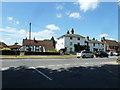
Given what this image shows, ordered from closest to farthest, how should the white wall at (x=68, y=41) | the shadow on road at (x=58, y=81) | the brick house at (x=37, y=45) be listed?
the shadow on road at (x=58, y=81), the white wall at (x=68, y=41), the brick house at (x=37, y=45)

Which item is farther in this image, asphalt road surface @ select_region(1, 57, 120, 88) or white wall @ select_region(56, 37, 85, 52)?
white wall @ select_region(56, 37, 85, 52)

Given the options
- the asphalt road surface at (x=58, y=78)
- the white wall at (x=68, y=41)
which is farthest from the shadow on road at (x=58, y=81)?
the white wall at (x=68, y=41)

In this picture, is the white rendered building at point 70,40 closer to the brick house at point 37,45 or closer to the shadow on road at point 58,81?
the brick house at point 37,45

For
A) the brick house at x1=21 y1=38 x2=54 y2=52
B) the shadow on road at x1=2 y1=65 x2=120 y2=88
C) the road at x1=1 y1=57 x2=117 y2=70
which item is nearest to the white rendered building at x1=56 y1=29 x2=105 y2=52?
the brick house at x1=21 y1=38 x2=54 y2=52

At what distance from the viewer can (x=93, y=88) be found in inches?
252

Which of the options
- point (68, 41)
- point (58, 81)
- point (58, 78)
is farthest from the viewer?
point (68, 41)

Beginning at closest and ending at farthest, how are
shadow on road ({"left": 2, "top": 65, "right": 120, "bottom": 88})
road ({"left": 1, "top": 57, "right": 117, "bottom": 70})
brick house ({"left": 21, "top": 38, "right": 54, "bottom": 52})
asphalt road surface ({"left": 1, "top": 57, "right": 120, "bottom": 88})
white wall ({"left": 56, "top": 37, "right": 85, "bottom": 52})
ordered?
shadow on road ({"left": 2, "top": 65, "right": 120, "bottom": 88}) → asphalt road surface ({"left": 1, "top": 57, "right": 120, "bottom": 88}) → road ({"left": 1, "top": 57, "right": 117, "bottom": 70}) → white wall ({"left": 56, "top": 37, "right": 85, "bottom": 52}) → brick house ({"left": 21, "top": 38, "right": 54, "bottom": 52})

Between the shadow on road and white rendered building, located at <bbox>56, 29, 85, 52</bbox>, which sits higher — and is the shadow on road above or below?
below

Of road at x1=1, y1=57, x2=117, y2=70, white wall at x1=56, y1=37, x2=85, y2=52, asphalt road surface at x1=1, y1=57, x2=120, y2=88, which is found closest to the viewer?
asphalt road surface at x1=1, y1=57, x2=120, y2=88

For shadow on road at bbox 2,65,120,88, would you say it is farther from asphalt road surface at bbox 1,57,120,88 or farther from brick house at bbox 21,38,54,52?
brick house at bbox 21,38,54,52

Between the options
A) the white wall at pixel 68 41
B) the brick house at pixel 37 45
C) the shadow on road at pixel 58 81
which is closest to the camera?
the shadow on road at pixel 58 81

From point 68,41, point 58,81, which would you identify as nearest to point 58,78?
point 58,81

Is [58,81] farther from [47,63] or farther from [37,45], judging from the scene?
[37,45]

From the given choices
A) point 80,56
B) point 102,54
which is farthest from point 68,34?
point 80,56
